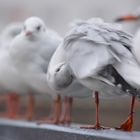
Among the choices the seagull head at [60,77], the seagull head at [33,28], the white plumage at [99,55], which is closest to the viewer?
the white plumage at [99,55]

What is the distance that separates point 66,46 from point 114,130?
62 centimetres

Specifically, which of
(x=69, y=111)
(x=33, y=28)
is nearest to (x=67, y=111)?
(x=69, y=111)

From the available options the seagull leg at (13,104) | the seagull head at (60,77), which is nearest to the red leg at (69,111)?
the seagull head at (60,77)

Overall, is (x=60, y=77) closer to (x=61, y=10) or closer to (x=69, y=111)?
(x=69, y=111)

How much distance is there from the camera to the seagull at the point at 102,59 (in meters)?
5.11

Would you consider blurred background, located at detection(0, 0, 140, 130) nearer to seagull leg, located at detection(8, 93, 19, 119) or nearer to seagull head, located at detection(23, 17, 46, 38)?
seagull leg, located at detection(8, 93, 19, 119)

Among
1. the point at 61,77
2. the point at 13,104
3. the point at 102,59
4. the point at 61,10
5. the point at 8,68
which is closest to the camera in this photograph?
the point at 102,59

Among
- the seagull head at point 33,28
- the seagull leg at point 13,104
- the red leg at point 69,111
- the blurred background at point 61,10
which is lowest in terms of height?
the red leg at point 69,111

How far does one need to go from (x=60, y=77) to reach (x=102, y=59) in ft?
2.12

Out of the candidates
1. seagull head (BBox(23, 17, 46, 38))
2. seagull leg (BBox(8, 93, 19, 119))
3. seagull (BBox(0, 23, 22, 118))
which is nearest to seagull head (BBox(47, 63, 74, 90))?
seagull head (BBox(23, 17, 46, 38))

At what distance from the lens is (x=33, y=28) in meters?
7.09

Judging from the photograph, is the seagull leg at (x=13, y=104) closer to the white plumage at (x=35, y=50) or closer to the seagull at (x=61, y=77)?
the white plumage at (x=35, y=50)

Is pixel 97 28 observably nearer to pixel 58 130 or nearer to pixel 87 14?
pixel 58 130

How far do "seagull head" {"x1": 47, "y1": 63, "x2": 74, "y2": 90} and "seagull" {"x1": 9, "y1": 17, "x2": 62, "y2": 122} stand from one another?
1081 millimetres
